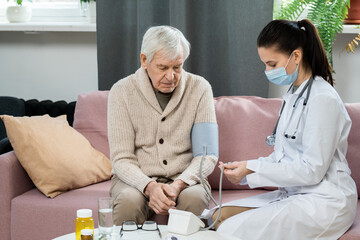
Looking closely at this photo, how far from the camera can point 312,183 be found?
75.0 inches

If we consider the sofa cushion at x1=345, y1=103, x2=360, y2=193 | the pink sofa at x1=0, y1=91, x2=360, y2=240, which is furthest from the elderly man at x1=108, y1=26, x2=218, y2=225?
the sofa cushion at x1=345, y1=103, x2=360, y2=193

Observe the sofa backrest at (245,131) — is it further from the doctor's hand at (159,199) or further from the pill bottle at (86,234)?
the pill bottle at (86,234)

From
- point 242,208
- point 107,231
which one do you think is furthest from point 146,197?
point 107,231

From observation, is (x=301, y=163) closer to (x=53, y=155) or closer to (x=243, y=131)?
(x=243, y=131)

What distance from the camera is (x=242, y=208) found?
6.74ft

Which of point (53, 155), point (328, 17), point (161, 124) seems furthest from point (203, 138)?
point (328, 17)

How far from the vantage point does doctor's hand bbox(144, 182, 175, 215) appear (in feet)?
6.64

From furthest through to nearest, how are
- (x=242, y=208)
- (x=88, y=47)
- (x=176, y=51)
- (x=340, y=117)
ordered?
(x=88, y=47) → (x=176, y=51) → (x=242, y=208) → (x=340, y=117)

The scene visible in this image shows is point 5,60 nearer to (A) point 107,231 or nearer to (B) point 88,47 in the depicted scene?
(B) point 88,47

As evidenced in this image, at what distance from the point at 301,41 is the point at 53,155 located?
1206 mm

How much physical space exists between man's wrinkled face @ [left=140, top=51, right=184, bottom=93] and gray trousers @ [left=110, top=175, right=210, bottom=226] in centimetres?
43

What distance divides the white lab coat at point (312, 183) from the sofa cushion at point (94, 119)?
3.28 ft

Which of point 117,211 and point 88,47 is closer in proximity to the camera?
point 117,211

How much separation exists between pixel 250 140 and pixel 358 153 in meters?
0.49
